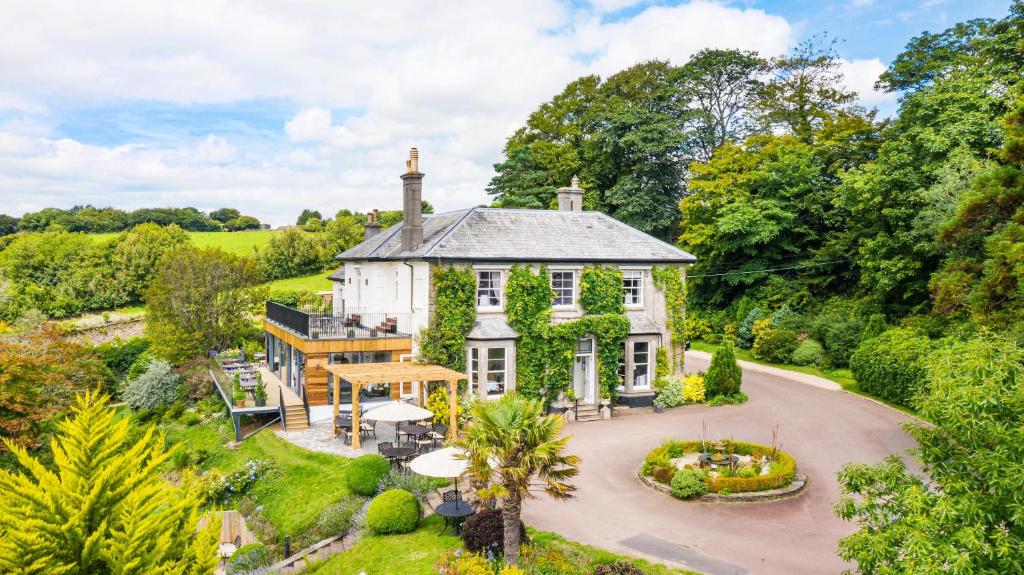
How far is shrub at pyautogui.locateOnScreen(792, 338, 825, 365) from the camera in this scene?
3428cm

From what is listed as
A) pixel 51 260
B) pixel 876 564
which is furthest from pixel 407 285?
pixel 51 260

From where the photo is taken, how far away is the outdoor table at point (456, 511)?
1517 centimetres

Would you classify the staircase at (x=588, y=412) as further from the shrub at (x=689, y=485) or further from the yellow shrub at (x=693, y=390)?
the shrub at (x=689, y=485)

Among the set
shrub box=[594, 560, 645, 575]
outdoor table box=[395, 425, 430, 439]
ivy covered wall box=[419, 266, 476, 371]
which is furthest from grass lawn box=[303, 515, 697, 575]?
ivy covered wall box=[419, 266, 476, 371]

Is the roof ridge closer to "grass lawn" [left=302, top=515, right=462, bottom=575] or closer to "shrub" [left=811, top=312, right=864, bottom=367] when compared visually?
"grass lawn" [left=302, top=515, right=462, bottom=575]

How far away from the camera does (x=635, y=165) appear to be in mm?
47719

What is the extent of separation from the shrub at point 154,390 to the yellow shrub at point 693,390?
24.0m

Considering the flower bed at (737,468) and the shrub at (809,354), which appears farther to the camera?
the shrub at (809,354)

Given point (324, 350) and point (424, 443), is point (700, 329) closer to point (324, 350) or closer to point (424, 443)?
point (324, 350)

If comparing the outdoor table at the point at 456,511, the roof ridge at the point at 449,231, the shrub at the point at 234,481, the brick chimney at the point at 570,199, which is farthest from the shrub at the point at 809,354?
the shrub at the point at 234,481

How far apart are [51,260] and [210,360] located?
3817 centimetres

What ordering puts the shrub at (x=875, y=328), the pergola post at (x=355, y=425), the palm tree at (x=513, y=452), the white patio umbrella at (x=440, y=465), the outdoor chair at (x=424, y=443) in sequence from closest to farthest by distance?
the palm tree at (x=513, y=452)
the white patio umbrella at (x=440, y=465)
the outdoor chair at (x=424, y=443)
the pergola post at (x=355, y=425)
the shrub at (x=875, y=328)

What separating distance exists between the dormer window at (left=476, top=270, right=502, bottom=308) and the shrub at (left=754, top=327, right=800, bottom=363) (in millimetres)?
18676

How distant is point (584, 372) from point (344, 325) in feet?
32.0
